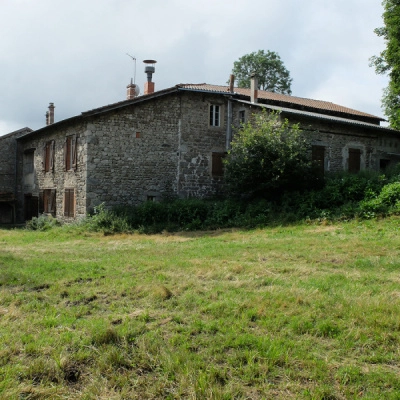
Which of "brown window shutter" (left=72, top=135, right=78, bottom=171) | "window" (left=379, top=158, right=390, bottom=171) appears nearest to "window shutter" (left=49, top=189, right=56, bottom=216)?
"brown window shutter" (left=72, top=135, right=78, bottom=171)

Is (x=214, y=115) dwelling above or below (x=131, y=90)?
below

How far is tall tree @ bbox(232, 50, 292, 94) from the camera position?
125ft

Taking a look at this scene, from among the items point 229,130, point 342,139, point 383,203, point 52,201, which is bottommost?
point 52,201

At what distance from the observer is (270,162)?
642 inches

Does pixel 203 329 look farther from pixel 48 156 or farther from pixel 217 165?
pixel 48 156

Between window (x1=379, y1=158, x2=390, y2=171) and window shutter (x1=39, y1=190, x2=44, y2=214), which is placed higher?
window (x1=379, y1=158, x2=390, y2=171)

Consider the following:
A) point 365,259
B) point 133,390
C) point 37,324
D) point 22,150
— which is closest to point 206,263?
point 365,259

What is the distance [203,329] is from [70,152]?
1543 cm

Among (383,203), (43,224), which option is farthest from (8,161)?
(383,203)

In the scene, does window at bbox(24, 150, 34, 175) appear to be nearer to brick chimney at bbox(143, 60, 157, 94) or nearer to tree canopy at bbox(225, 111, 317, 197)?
brick chimney at bbox(143, 60, 157, 94)

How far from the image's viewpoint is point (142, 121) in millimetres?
18109

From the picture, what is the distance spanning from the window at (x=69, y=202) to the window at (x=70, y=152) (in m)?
1.00

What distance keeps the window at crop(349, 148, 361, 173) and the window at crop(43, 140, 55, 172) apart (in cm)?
1386

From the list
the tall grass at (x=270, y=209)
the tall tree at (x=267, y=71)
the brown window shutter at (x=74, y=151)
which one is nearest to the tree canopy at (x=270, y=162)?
the tall grass at (x=270, y=209)
